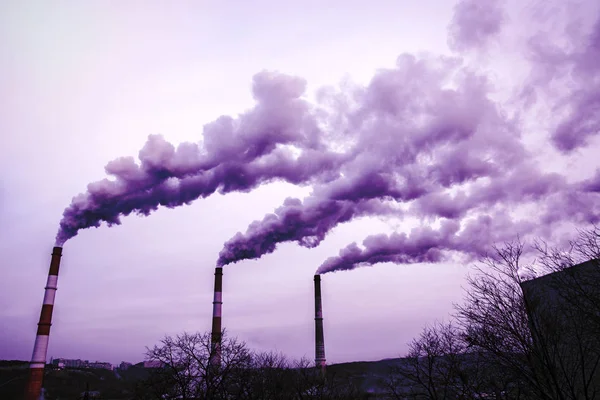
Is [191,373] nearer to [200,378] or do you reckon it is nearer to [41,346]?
[200,378]

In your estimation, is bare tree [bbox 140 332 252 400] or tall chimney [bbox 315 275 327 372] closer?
bare tree [bbox 140 332 252 400]

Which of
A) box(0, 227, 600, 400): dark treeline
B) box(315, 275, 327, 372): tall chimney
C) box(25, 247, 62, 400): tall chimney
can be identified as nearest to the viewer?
box(0, 227, 600, 400): dark treeline

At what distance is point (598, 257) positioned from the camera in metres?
13.1

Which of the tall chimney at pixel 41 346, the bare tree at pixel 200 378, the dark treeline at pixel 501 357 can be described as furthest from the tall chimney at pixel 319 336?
the tall chimney at pixel 41 346

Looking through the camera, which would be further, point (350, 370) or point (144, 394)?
point (350, 370)

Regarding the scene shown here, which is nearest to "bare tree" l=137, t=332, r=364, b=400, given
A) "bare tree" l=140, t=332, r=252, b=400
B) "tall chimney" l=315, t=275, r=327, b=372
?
"bare tree" l=140, t=332, r=252, b=400

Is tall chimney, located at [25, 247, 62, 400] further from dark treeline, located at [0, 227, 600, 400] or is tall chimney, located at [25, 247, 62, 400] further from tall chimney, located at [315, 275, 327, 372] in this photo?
tall chimney, located at [315, 275, 327, 372]

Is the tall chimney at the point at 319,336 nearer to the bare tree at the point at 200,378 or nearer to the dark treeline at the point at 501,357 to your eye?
the dark treeline at the point at 501,357

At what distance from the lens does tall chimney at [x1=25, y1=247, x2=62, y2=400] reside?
85.9 feet

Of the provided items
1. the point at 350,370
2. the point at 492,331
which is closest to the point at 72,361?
the point at 350,370

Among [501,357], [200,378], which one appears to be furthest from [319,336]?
[501,357]

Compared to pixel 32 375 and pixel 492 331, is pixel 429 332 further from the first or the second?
pixel 32 375

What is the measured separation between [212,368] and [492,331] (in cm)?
1242

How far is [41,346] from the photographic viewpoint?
88.4 ft
